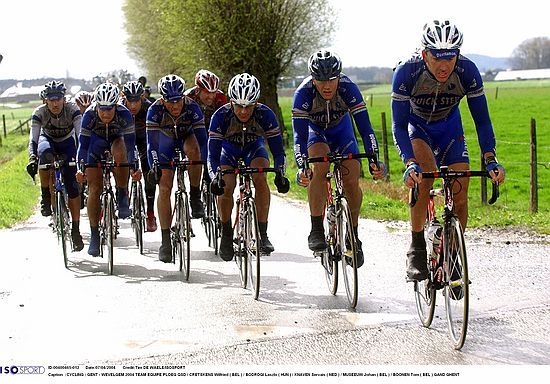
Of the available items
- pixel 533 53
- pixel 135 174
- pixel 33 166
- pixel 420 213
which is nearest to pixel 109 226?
pixel 135 174

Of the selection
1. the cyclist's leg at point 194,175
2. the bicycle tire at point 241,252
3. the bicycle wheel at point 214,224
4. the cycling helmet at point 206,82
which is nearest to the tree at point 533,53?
the bicycle wheel at point 214,224

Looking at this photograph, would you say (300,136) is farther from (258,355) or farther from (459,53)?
(258,355)

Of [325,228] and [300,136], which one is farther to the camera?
[325,228]

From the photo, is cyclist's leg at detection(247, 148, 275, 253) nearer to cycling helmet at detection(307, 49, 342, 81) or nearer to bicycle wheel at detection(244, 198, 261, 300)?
bicycle wheel at detection(244, 198, 261, 300)

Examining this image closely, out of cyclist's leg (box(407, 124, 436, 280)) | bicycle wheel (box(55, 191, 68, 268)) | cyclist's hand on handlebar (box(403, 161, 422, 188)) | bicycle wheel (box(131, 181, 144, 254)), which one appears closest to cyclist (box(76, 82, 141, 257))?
bicycle wheel (box(55, 191, 68, 268))

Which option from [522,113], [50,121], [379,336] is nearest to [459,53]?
[379,336]

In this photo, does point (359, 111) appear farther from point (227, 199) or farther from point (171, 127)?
point (171, 127)

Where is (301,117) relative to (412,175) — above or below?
above

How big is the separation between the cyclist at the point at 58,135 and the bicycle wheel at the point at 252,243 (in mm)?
3366

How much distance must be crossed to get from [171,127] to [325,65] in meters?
3.03

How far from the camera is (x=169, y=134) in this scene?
10.9 meters

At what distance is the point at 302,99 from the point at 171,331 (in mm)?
2574

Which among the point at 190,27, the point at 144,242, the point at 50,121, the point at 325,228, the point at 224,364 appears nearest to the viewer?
the point at 224,364

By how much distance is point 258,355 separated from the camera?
6.71 meters
